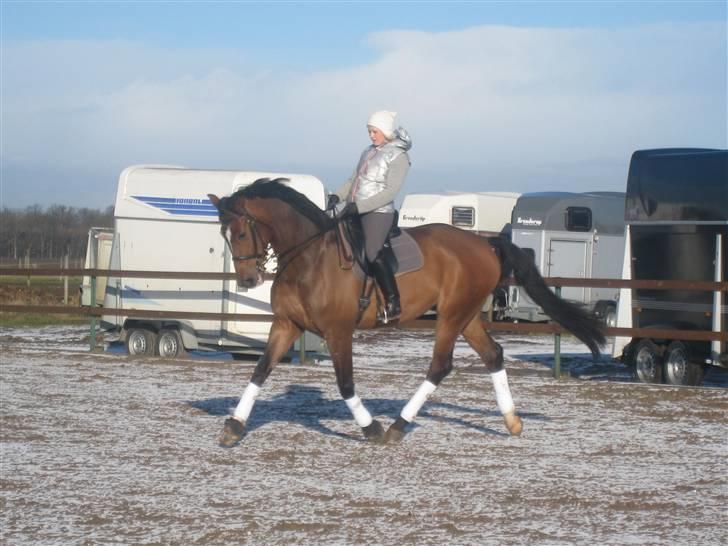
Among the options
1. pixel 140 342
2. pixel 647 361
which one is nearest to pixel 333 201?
pixel 647 361

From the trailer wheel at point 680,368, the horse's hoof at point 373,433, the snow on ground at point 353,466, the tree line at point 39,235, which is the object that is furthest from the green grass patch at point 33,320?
the tree line at point 39,235

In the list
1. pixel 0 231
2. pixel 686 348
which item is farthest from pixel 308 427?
pixel 0 231

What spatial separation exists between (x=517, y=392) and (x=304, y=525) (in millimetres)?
Result: 6349

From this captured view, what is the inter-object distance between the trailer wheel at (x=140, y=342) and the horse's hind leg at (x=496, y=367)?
9.09m

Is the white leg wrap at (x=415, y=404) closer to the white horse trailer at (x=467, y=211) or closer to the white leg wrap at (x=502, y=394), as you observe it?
the white leg wrap at (x=502, y=394)

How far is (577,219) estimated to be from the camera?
74.3 ft

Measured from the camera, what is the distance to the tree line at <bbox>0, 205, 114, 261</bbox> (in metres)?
55.1

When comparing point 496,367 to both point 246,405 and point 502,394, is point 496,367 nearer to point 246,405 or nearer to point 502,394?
point 502,394

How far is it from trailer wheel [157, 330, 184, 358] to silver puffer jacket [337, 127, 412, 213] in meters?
9.00

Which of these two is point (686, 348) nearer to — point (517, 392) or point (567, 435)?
point (517, 392)

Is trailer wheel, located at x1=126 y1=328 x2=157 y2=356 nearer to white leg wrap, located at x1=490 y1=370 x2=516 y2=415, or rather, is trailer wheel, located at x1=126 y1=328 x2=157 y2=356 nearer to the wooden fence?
the wooden fence

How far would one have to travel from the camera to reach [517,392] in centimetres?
1143

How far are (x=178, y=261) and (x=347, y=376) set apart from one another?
948cm

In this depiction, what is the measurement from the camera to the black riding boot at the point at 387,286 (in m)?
7.76
